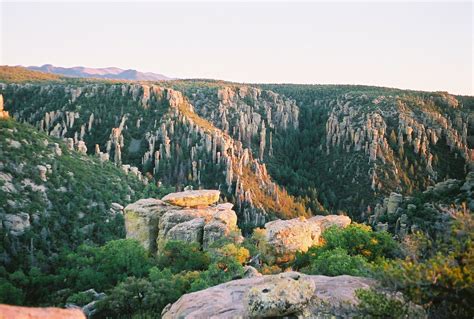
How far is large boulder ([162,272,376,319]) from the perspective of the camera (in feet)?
36.0

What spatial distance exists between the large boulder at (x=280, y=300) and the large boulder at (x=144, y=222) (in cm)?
2470

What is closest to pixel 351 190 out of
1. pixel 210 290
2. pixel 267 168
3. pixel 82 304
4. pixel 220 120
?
pixel 267 168

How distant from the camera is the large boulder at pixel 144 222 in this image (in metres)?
38.0

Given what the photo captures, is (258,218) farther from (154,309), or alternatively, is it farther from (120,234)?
(154,309)

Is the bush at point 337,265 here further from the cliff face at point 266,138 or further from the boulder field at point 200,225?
the cliff face at point 266,138

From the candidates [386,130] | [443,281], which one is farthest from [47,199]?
[386,130]

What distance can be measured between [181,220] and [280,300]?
26351 mm

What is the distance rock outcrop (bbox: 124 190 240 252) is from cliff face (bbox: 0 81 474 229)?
3462cm

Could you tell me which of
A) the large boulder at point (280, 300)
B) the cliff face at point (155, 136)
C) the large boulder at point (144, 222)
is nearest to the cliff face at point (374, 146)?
the cliff face at point (155, 136)

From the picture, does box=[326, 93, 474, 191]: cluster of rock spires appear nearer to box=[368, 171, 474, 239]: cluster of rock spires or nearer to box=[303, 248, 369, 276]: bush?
box=[368, 171, 474, 239]: cluster of rock spires

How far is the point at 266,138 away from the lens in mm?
131125

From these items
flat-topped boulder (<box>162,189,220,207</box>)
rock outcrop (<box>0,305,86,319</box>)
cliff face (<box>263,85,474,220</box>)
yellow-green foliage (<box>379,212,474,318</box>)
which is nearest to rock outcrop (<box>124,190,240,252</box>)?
flat-topped boulder (<box>162,189,220,207</box>)

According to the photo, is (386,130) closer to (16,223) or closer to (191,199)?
(191,199)

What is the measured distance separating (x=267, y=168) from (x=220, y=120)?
22.4 metres
